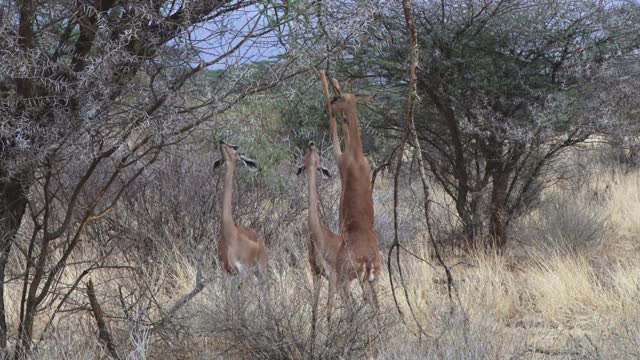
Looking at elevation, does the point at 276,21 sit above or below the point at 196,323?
above

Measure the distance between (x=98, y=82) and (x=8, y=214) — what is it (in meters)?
0.95

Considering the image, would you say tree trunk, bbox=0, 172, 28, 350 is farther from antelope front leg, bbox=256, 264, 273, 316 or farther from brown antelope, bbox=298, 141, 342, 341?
brown antelope, bbox=298, 141, 342, 341

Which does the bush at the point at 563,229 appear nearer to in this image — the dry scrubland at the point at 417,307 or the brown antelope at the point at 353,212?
the dry scrubland at the point at 417,307

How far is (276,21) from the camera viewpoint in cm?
435

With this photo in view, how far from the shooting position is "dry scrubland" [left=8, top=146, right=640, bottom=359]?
14.7 ft

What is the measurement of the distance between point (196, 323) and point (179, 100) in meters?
1.40

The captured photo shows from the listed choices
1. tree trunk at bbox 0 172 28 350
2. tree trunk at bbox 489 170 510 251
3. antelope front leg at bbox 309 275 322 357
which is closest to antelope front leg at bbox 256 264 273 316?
antelope front leg at bbox 309 275 322 357

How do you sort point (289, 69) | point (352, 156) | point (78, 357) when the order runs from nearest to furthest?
point (352, 156), point (78, 357), point (289, 69)

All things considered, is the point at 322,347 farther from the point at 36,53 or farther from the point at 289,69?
the point at 36,53

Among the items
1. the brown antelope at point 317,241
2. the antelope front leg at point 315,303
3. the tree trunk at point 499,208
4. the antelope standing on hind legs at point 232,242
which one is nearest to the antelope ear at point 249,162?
the antelope standing on hind legs at point 232,242

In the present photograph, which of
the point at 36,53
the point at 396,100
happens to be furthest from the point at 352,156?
the point at 396,100

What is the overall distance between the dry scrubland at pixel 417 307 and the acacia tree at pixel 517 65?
1.19m

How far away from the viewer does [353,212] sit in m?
3.97

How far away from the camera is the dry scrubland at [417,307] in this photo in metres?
4.47
